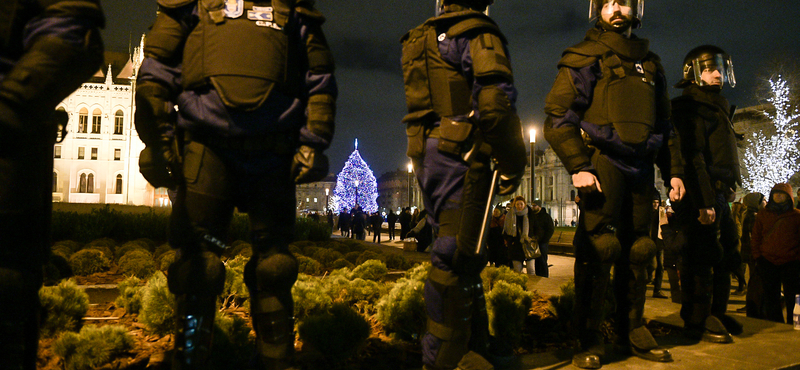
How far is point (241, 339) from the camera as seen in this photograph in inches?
115

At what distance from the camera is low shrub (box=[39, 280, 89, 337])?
10.6 ft

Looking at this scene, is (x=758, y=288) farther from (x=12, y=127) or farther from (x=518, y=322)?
(x=12, y=127)

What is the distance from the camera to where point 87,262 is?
19.1 feet

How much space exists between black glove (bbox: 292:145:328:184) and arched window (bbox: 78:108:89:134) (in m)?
69.9

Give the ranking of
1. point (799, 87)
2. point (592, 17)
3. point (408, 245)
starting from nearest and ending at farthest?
point (592, 17), point (408, 245), point (799, 87)

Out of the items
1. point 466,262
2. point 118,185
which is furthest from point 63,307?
point 118,185

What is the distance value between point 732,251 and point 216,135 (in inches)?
162

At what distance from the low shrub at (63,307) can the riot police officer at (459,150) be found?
2074 millimetres

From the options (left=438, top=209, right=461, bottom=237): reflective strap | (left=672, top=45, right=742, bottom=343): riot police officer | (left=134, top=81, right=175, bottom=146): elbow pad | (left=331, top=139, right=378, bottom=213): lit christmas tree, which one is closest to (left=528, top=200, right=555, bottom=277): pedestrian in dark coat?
(left=672, top=45, right=742, bottom=343): riot police officer

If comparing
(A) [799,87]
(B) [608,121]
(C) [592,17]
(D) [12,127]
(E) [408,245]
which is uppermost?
(A) [799,87]

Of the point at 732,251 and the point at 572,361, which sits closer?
the point at 572,361

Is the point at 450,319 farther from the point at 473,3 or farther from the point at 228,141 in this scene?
the point at 473,3

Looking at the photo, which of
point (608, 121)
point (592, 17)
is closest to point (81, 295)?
point (608, 121)

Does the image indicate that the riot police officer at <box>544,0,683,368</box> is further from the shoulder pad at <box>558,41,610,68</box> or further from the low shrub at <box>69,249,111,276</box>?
the low shrub at <box>69,249,111,276</box>
